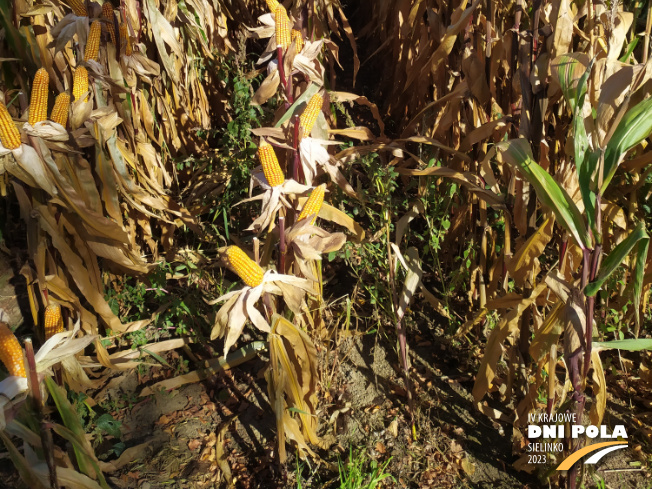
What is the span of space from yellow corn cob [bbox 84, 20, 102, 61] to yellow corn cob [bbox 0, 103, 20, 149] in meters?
0.46

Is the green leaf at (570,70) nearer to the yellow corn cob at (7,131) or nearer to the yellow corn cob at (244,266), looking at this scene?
the yellow corn cob at (244,266)

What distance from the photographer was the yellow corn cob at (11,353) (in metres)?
1.22

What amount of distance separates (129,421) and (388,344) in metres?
1.20

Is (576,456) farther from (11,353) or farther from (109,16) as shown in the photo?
(109,16)

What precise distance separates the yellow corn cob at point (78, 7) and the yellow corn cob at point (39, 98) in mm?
431

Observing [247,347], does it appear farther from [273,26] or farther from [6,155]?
[273,26]

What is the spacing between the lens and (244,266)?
4.69 ft

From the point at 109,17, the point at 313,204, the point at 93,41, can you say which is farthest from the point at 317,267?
the point at 109,17

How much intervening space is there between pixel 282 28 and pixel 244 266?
0.77m

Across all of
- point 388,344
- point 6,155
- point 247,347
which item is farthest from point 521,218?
point 6,155

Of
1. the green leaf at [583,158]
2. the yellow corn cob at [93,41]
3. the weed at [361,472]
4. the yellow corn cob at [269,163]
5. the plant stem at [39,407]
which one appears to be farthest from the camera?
the yellow corn cob at [93,41]

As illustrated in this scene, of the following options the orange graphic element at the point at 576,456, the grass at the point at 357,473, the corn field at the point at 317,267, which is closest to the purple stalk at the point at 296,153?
the corn field at the point at 317,267

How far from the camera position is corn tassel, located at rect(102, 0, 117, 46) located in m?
2.00

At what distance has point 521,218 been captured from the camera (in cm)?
172
